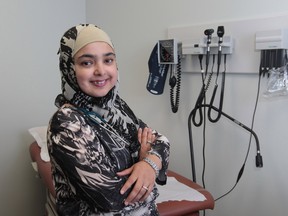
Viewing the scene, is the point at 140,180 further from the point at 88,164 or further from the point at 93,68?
the point at 93,68

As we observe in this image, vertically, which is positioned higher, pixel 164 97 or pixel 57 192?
pixel 164 97

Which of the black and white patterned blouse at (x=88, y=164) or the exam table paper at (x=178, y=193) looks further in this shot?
the exam table paper at (x=178, y=193)

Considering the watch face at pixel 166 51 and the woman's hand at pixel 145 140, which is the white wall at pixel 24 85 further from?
the woman's hand at pixel 145 140

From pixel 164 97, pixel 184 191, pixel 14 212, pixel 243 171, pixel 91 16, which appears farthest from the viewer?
pixel 91 16

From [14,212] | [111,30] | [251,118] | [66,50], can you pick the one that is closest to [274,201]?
[251,118]

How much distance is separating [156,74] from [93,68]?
93 cm

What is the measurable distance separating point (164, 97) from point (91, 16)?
0.96 m

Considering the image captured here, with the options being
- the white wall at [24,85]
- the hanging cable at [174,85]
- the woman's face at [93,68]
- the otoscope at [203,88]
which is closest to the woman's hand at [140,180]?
the woman's face at [93,68]

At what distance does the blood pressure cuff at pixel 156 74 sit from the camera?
1.74m

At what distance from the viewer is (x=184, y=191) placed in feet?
4.55

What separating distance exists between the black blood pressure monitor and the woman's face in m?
0.78

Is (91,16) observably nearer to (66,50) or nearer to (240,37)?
(240,37)

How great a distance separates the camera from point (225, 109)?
1561 mm

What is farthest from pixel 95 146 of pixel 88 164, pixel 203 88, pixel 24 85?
pixel 24 85
